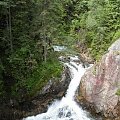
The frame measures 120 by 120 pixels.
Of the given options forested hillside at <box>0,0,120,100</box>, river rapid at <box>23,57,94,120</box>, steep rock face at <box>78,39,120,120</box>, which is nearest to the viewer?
steep rock face at <box>78,39,120,120</box>

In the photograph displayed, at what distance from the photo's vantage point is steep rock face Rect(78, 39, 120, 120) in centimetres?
1975

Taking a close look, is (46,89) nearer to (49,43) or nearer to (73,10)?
(49,43)

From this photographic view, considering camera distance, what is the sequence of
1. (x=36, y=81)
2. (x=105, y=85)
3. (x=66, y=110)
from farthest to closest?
(x=36, y=81), (x=66, y=110), (x=105, y=85)

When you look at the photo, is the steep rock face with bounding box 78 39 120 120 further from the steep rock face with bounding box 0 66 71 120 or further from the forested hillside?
the forested hillside

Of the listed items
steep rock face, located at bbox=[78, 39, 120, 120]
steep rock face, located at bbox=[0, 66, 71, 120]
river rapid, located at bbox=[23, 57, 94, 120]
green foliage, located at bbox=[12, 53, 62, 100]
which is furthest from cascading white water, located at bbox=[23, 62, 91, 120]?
green foliage, located at bbox=[12, 53, 62, 100]

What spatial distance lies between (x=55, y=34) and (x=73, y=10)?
58.8 ft

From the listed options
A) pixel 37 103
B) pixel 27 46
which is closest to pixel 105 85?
pixel 37 103

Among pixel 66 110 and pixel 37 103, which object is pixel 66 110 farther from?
pixel 37 103

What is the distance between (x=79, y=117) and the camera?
66.9 ft

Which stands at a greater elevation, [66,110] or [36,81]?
[36,81]

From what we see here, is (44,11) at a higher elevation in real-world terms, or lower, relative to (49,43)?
higher

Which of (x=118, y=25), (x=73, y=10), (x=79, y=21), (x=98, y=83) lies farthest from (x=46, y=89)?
(x=73, y=10)

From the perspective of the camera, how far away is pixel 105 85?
20.5m

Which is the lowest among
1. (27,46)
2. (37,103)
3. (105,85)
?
(37,103)
